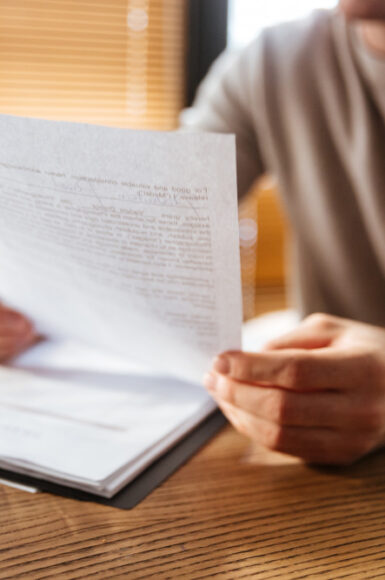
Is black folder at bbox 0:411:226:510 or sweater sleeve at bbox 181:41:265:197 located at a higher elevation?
sweater sleeve at bbox 181:41:265:197

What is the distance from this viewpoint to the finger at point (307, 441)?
408 mm

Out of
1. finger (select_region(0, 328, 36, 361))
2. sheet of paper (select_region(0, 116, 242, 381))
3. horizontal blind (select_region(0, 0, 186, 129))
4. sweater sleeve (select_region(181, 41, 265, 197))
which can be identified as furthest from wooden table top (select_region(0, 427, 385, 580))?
horizontal blind (select_region(0, 0, 186, 129))

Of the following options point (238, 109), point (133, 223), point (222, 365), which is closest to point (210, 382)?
point (222, 365)

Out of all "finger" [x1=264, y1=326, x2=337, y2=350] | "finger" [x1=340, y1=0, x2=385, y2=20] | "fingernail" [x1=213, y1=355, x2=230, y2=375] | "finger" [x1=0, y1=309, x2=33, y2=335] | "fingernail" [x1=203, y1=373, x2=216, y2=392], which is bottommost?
"finger" [x1=0, y1=309, x2=33, y2=335]

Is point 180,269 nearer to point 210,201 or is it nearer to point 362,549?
point 210,201

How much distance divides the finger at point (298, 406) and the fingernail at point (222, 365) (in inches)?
0.6

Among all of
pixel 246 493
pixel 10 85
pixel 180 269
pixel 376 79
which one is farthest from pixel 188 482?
pixel 10 85

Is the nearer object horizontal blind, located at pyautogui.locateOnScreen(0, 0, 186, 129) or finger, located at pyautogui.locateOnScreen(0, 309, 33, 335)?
finger, located at pyautogui.locateOnScreen(0, 309, 33, 335)

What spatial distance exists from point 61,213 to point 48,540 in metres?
0.21

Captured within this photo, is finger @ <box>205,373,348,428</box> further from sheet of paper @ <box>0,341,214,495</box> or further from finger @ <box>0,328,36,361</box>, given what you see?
finger @ <box>0,328,36,361</box>

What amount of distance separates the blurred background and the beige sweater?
745 mm

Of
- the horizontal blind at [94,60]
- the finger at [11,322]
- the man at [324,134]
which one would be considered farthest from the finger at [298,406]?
the horizontal blind at [94,60]

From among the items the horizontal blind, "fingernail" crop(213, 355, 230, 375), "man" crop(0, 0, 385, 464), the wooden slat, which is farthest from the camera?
the horizontal blind

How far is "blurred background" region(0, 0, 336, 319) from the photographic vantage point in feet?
5.84
